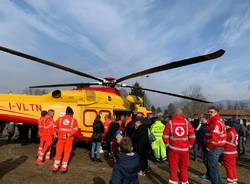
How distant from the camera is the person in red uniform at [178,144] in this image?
576cm

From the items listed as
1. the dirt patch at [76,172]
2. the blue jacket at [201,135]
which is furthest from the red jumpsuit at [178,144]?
the blue jacket at [201,135]

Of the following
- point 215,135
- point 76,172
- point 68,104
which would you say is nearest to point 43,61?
point 68,104

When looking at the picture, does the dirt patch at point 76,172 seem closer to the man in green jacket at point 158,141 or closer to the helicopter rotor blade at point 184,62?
the man in green jacket at point 158,141

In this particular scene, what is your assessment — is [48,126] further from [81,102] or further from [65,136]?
[81,102]

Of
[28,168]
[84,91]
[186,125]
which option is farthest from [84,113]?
[186,125]

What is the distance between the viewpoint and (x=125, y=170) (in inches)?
158

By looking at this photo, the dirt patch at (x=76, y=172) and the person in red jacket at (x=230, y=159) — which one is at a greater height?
the person in red jacket at (x=230, y=159)

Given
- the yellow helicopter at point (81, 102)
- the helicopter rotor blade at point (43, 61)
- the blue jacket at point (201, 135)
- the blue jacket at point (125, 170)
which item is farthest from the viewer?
the yellow helicopter at point (81, 102)

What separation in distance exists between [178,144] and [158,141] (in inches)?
152

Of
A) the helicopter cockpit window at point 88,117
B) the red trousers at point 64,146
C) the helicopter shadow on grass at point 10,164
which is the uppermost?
the helicopter cockpit window at point 88,117

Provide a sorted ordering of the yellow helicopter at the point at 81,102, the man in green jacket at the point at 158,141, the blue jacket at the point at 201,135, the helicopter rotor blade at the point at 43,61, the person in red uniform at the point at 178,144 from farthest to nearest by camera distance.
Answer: the yellow helicopter at the point at 81,102, the man in green jacket at the point at 158,141, the blue jacket at the point at 201,135, the helicopter rotor blade at the point at 43,61, the person in red uniform at the point at 178,144

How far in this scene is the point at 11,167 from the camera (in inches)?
307

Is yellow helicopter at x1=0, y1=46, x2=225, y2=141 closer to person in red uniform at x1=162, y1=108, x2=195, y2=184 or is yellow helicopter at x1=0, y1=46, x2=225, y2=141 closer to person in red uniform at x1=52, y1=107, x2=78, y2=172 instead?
person in red uniform at x1=52, y1=107, x2=78, y2=172

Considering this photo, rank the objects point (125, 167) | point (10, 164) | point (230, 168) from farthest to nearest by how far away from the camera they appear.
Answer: point (10, 164) < point (230, 168) < point (125, 167)
